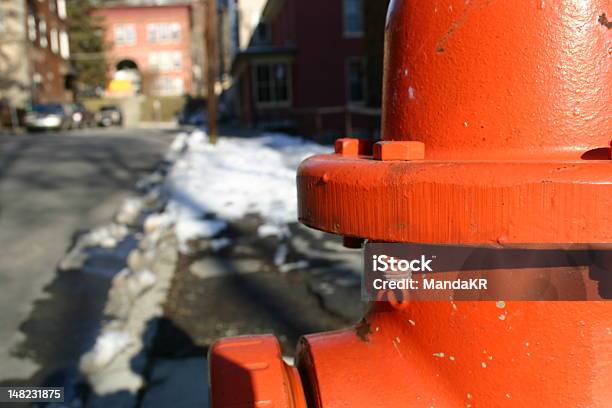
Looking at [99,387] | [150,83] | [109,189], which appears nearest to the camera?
[99,387]

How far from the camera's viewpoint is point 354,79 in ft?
77.5

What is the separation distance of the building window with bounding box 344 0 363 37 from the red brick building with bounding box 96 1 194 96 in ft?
117

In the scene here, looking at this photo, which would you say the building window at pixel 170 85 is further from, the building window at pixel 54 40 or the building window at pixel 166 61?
the building window at pixel 54 40

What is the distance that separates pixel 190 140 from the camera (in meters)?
14.6

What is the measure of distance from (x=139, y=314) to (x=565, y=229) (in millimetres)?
2990

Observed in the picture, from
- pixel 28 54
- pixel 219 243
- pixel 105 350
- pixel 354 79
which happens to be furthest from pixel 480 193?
pixel 28 54

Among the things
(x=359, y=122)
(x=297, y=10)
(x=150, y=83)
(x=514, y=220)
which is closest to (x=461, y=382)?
(x=514, y=220)

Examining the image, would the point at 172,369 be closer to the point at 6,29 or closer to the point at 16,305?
the point at 16,305

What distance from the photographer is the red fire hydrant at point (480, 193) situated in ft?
2.82

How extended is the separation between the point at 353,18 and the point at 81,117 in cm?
1522

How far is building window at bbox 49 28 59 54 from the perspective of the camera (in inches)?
1442

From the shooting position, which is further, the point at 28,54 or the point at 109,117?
the point at 109,117

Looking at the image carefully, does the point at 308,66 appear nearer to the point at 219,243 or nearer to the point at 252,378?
the point at 219,243

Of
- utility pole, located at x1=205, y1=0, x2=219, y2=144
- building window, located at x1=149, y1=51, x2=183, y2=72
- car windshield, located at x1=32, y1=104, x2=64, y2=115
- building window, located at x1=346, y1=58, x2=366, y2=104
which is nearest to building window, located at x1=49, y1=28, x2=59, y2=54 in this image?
car windshield, located at x1=32, y1=104, x2=64, y2=115
